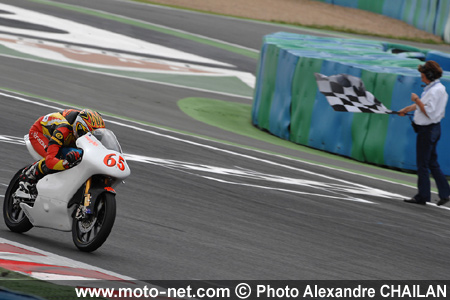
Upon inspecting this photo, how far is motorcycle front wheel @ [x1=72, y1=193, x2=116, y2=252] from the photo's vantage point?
6.72 metres

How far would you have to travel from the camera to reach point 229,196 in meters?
10.2

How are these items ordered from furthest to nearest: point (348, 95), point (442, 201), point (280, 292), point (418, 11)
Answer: point (418, 11), point (348, 95), point (442, 201), point (280, 292)

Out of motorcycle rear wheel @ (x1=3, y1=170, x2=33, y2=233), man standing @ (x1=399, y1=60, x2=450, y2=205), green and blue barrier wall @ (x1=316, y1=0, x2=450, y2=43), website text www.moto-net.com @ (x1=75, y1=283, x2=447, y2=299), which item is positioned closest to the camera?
website text www.moto-net.com @ (x1=75, y1=283, x2=447, y2=299)

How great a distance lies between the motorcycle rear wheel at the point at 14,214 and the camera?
7.36m

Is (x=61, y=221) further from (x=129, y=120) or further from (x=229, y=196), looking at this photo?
(x=129, y=120)

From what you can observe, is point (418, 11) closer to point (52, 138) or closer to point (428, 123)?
point (428, 123)

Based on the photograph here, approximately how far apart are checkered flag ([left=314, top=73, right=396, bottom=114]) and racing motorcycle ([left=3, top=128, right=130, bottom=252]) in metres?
5.30

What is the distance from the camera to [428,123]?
11.4m

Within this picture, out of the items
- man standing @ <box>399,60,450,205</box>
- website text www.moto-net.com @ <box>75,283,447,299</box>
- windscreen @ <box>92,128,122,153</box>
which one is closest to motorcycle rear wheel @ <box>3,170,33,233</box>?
windscreen @ <box>92,128,122,153</box>

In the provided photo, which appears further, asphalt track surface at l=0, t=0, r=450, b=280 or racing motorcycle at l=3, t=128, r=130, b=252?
asphalt track surface at l=0, t=0, r=450, b=280

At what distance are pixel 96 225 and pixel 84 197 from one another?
24 centimetres

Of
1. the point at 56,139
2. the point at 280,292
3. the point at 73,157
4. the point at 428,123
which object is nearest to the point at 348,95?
the point at 428,123

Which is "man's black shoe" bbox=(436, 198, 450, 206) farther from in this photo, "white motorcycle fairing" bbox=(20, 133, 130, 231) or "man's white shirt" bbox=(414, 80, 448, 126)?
"white motorcycle fairing" bbox=(20, 133, 130, 231)

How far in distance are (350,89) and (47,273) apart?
722cm
